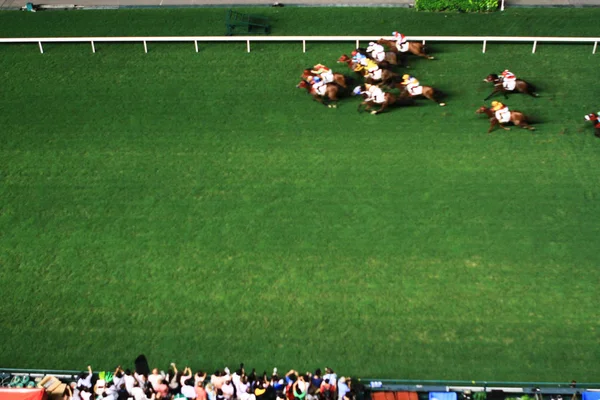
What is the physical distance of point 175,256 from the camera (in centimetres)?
1325

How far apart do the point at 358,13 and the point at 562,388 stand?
10502mm

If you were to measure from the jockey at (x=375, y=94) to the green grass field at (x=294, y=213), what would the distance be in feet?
1.31

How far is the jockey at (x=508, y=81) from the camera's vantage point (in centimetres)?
1563

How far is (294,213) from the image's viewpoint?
45.6 ft

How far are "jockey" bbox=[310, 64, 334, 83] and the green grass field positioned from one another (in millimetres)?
631

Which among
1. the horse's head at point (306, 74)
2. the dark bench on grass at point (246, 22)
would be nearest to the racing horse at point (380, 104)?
the horse's head at point (306, 74)

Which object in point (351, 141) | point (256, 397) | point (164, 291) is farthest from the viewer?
point (351, 141)

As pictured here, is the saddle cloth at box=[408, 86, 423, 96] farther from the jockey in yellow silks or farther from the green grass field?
the jockey in yellow silks

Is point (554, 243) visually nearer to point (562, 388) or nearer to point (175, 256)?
point (562, 388)

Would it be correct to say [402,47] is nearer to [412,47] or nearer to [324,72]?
[412,47]

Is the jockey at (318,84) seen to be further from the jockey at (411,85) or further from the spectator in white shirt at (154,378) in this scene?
the spectator in white shirt at (154,378)

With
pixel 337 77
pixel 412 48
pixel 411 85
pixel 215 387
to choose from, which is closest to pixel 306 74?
pixel 337 77

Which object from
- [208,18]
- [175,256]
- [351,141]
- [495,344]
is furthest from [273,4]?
[495,344]

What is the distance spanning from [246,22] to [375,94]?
4291 mm
